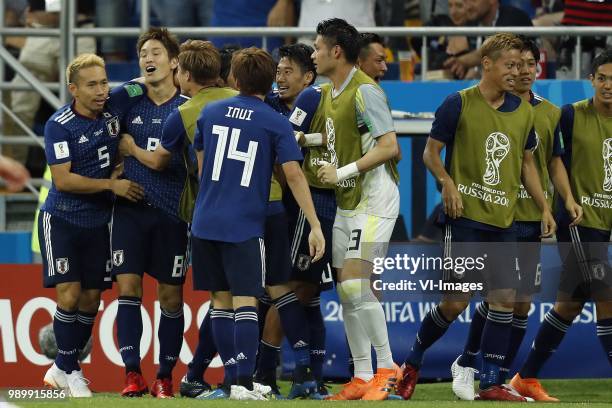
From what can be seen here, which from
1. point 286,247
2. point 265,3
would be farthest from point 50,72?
point 286,247

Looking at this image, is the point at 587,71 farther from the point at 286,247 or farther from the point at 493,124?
the point at 286,247

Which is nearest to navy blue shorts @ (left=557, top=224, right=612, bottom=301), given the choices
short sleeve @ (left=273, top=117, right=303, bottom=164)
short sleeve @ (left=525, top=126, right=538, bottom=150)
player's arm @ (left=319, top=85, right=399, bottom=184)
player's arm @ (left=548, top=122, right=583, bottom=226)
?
player's arm @ (left=548, top=122, right=583, bottom=226)

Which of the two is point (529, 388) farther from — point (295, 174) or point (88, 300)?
point (88, 300)

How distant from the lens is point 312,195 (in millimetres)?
9453

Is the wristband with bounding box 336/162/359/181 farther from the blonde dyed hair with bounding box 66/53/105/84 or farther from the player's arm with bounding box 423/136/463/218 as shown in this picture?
the blonde dyed hair with bounding box 66/53/105/84

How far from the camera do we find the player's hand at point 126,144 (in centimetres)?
932

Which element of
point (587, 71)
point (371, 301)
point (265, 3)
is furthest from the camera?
point (265, 3)

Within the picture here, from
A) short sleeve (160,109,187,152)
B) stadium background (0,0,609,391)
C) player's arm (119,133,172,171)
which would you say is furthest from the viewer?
stadium background (0,0,609,391)

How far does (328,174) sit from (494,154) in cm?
118

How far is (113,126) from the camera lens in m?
9.40

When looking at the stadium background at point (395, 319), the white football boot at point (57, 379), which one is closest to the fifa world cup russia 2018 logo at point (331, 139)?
the white football boot at point (57, 379)

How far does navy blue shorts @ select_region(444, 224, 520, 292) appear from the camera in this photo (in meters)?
9.27

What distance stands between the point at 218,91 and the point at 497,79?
5.72 ft

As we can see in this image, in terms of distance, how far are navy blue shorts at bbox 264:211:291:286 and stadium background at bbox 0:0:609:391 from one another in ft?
7.91
